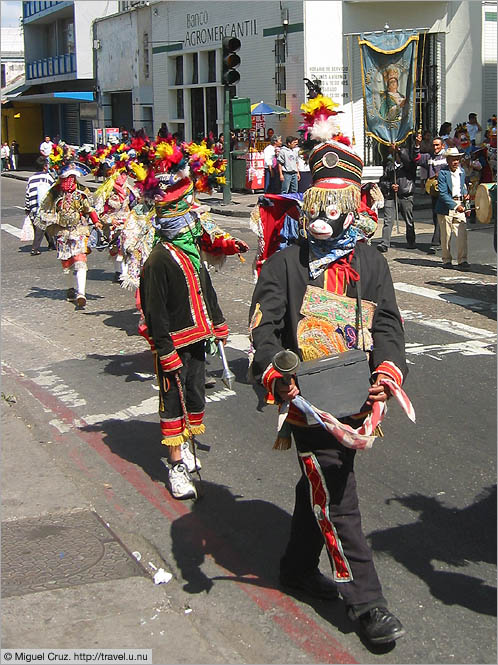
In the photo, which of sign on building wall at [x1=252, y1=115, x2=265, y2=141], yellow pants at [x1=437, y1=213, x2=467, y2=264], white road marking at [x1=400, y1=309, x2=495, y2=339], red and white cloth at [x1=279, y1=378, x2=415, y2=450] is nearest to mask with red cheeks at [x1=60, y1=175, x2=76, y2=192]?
white road marking at [x1=400, y1=309, x2=495, y2=339]

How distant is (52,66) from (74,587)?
4651cm

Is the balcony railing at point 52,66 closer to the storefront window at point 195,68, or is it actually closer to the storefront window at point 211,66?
the storefront window at point 195,68

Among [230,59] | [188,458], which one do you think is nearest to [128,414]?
[188,458]

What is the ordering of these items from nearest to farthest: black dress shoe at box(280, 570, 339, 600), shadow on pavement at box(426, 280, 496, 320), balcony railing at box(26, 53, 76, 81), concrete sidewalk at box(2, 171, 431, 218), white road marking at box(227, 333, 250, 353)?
black dress shoe at box(280, 570, 339, 600) < white road marking at box(227, 333, 250, 353) < shadow on pavement at box(426, 280, 496, 320) < concrete sidewalk at box(2, 171, 431, 218) < balcony railing at box(26, 53, 76, 81)

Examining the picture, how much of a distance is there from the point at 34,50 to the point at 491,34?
32.9 metres

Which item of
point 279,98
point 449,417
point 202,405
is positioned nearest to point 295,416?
point 202,405

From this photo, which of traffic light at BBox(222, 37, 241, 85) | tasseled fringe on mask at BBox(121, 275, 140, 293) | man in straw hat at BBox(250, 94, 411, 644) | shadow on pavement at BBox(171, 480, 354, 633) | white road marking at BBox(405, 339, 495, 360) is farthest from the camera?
traffic light at BBox(222, 37, 241, 85)

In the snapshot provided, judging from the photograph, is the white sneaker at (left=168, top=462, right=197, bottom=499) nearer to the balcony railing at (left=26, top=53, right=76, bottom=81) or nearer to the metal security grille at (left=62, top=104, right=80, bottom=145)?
the balcony railing at (left=26, top=53, right=76, bottom=81)

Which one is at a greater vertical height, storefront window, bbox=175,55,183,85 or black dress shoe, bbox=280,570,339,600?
storefront window, bbox=175,55,183,85

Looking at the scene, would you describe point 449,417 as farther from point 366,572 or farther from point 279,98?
point 279,98

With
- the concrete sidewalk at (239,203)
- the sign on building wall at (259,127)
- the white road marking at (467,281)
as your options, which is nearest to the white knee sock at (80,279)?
the white road marking at (467,281)

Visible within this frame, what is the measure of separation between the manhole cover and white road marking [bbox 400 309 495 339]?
219 inches

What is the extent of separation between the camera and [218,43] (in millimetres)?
29594

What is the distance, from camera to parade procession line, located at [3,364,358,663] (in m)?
3.92
